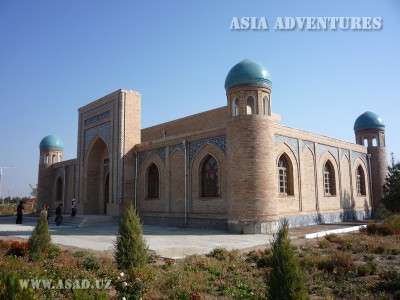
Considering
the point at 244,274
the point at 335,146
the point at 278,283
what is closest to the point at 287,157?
the point at 335,146


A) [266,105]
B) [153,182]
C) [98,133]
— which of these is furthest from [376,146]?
[98,133]

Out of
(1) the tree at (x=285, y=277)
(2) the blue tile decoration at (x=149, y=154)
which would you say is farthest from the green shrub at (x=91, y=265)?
(2) the blue tile decoration at (x=149, y=154)

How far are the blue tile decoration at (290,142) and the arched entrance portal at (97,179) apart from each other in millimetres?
11298

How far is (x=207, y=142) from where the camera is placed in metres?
15.4

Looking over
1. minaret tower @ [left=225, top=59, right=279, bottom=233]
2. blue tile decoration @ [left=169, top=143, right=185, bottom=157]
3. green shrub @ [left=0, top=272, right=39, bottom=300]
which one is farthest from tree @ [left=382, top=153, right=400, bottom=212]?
green shrub @ [left=0, top=272, right=39, bottom=300]

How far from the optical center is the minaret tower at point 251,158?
1300 centimetres

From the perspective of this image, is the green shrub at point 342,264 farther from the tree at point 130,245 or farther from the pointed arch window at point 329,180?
the pointed arch window at point 329,180

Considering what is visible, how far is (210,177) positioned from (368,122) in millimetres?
13786

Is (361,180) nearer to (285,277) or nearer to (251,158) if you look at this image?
(251,158)

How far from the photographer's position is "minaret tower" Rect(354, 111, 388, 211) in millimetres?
22484

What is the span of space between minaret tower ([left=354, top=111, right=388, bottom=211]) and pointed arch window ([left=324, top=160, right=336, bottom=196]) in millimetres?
5241

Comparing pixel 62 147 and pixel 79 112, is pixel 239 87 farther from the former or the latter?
pixel 62 147

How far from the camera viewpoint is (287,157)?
15.8 meters

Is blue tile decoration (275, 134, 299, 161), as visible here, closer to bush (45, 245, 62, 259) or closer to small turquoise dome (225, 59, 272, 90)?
small turquoise dome (225, 59, 272, 90)
